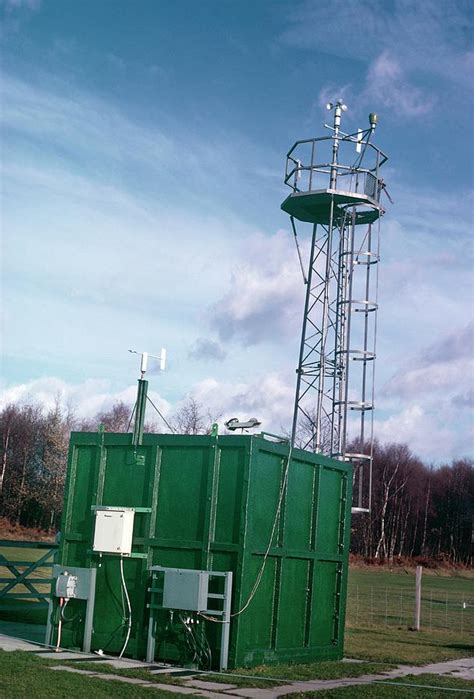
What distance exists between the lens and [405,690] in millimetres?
12633

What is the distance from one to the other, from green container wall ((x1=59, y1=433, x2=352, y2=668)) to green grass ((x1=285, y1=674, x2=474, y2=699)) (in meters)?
2.05

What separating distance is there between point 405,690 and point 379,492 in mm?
81902

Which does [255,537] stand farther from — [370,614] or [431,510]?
[431,510]

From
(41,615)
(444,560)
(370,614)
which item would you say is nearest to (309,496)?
(41,615)

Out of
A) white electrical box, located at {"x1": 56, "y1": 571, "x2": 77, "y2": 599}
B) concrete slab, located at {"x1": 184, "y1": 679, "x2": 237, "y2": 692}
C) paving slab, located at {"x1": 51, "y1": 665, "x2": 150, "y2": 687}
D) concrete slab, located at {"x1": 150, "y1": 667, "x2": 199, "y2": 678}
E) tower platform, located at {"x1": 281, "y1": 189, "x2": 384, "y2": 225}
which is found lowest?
concrete slab, located at {"x1": 150, "y1": 667, "x2": 199, "y2": 678}

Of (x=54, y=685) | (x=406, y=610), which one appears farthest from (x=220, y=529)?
(x=406, y=610)

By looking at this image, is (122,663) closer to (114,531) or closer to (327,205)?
(114,531)

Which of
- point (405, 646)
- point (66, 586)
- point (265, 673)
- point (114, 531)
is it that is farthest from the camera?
point (405, 646)

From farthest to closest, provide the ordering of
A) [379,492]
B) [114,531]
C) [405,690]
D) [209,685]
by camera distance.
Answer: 1. [379,492]
2. [114,531]
3. [405,690]
4. [209,685]

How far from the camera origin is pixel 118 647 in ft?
48.0

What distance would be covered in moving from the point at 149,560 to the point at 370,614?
54.0 feet

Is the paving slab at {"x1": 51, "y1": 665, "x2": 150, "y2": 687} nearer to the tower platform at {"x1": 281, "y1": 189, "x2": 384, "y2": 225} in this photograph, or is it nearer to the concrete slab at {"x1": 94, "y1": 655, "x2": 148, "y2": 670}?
the concrete slab at {"x1": 94, "y1": 655, "x2": 148, "y2": 670}

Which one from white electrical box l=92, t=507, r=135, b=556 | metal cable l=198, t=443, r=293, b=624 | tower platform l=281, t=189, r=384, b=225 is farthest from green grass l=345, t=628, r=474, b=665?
tower platform l=281, t=189, r=384, b=225

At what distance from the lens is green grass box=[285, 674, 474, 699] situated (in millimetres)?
11859
